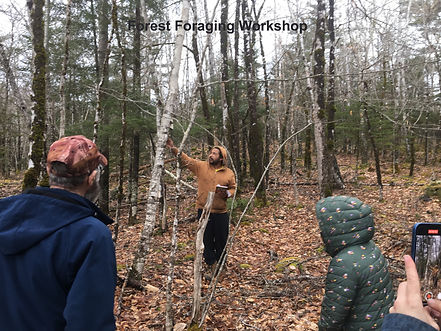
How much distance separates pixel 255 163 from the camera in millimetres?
10688

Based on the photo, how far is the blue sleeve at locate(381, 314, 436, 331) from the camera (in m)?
0.88

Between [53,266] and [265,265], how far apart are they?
16.9ft

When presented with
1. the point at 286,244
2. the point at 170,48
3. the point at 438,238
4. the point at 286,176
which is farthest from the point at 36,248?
the point at 170,48

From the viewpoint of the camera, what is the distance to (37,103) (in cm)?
451

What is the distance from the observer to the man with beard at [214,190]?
5016 millimetres

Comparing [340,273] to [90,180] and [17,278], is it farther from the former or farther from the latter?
[17,278]

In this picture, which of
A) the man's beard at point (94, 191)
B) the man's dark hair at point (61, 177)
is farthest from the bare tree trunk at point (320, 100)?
the man's dark hair at point (61, 177)

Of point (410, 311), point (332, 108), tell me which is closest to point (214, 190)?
point (410, 311)

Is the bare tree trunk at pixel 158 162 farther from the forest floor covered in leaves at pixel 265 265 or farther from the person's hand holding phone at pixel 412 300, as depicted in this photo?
the person's hand holding phone at pixel 412 300

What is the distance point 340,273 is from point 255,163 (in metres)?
8.65

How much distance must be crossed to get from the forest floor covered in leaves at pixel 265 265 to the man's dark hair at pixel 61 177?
292 cm

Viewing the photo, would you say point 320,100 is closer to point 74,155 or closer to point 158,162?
point 158,162

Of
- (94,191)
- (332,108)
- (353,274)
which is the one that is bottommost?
(353,274)

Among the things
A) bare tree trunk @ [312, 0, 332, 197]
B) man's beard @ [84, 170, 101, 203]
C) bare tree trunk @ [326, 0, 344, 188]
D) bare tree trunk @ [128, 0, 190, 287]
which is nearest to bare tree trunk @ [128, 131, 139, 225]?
bare tree trunk @ [128, 0, 190, 287]
